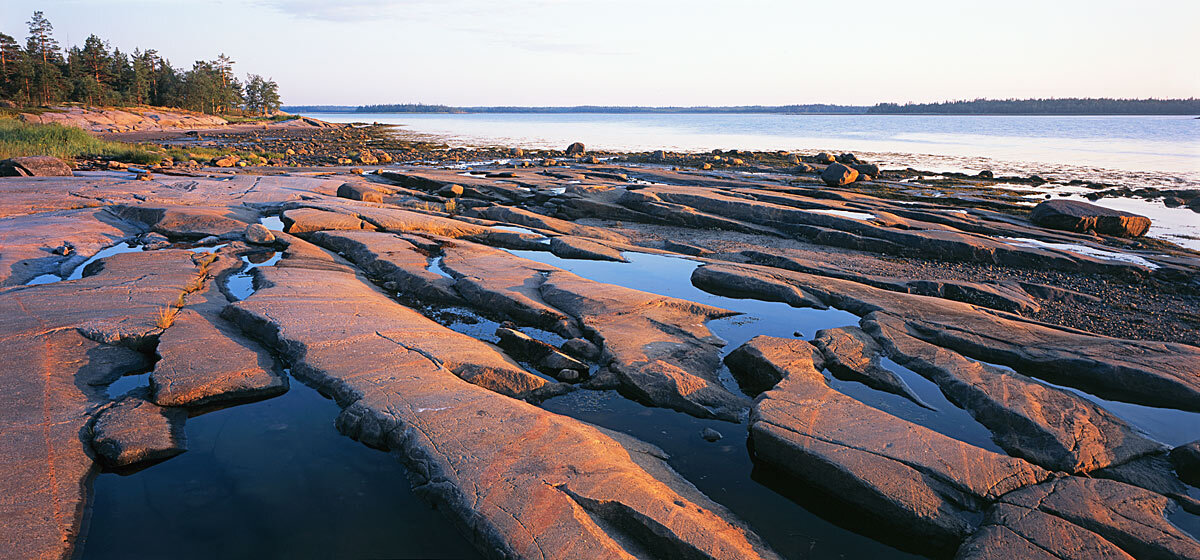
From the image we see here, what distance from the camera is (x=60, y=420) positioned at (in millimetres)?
4566

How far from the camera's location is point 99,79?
58.7 m

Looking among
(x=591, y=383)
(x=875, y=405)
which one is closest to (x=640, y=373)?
(x=591, y=383)

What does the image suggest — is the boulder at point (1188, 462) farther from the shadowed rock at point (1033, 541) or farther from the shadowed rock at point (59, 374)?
the shadowed rock at point (59, 374)

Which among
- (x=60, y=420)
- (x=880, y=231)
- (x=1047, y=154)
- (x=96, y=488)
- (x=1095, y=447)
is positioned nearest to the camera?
(x=96, y=488)

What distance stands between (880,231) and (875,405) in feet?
28.0

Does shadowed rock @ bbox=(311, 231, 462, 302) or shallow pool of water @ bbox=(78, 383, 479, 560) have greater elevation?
shadowed rock @ bbox=(311, 231, 462, 302)

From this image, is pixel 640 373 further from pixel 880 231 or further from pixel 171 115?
pixel 171 115

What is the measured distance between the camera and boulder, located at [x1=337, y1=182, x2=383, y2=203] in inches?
669

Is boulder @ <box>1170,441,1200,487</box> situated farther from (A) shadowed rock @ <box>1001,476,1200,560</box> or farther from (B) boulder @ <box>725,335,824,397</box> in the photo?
(B) boulder @ <box>725,335,824,397</box>

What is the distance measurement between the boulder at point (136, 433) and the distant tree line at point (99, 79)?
60579 mm

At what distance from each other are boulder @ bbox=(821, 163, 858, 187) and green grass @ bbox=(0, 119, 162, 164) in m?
26.3

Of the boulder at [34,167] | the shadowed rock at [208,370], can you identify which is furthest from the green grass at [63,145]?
the shadowed rock at [208,370]

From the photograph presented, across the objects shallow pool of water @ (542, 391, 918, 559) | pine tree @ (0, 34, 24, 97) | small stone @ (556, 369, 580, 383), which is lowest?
shallow pool of water @ (542, 391, 918, 559)

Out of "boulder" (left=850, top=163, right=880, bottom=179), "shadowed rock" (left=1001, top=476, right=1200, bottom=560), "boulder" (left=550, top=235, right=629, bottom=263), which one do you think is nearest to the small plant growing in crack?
"boulder" (left=550, top=235, right=629, bottom=263)
